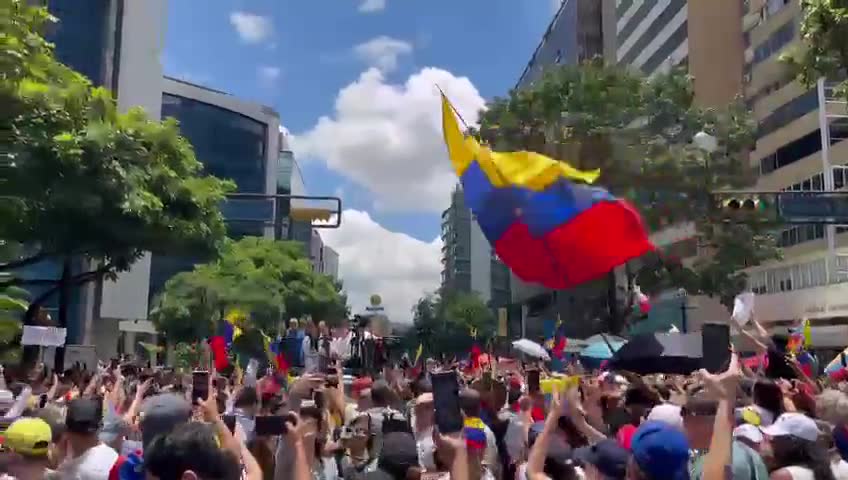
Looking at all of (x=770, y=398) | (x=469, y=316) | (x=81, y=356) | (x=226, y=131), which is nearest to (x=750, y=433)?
(x=770, y=398)

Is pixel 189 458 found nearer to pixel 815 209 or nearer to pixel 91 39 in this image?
pixel 815 209

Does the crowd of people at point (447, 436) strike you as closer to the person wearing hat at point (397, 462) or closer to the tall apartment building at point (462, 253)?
the person wearing hat at point (397, 462)

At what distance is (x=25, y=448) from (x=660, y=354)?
6.78 meters

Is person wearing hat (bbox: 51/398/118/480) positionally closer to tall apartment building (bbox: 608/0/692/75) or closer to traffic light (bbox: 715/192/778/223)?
traffic light (bbox: 715/192/778/223)

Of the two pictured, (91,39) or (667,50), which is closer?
(91,39)

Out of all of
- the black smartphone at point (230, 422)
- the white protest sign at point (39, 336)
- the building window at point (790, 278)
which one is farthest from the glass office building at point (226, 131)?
the black smartphone at point (230, 422)

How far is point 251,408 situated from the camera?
6.79 m

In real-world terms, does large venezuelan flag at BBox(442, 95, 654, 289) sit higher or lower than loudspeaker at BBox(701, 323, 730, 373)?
higher

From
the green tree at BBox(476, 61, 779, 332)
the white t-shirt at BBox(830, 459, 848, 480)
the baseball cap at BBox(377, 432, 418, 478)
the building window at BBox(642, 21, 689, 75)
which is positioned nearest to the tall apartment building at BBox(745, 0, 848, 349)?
the building window at BBox(642, 21, 689, 75)

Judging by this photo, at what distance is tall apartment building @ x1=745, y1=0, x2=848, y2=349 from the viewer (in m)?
34.2

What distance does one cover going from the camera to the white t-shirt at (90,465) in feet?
14.6

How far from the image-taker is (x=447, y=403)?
11.8 feet

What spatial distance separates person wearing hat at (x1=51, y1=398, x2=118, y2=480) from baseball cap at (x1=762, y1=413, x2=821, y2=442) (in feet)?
10.7

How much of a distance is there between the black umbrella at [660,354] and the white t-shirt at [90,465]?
5761 mm
